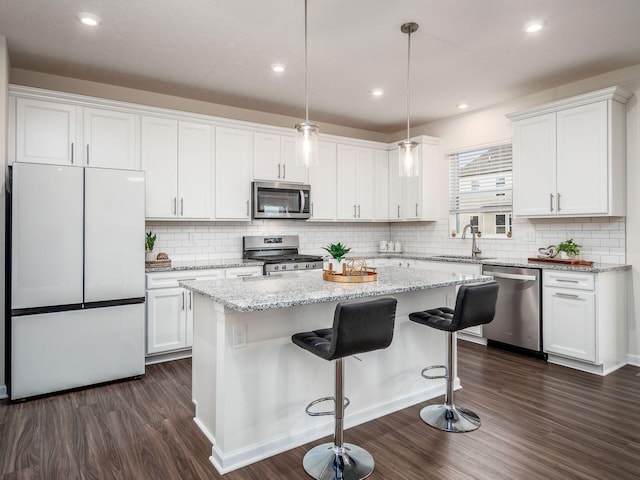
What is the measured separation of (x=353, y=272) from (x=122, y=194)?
85.3 inches

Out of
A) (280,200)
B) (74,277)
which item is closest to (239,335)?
(74,277)

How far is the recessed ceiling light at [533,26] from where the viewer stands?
117 inches

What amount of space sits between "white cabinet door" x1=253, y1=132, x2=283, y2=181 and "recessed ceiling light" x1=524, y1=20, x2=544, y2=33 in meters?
2.86

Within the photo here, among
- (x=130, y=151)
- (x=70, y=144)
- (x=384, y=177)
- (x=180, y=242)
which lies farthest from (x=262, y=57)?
(x=384, y=177)

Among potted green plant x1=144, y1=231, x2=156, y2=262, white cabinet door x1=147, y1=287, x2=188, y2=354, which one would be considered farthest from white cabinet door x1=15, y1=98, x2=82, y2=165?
white cabinet door x1=147, y1=287, x2=188, y2=354

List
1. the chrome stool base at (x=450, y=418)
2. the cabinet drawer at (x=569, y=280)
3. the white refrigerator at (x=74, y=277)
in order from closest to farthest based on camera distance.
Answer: the chrome stool base at (x=450, y=418), the white refrigerator at (x=74, y=277), the cabinet drawer at (x=569, y=280)

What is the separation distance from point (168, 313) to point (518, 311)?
3547 millimetres

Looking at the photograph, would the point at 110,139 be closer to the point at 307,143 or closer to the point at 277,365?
the point at 307,143

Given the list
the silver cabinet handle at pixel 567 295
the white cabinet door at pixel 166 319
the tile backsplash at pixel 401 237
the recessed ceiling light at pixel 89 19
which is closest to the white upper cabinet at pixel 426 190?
the tile backsplash at pixel 401 237

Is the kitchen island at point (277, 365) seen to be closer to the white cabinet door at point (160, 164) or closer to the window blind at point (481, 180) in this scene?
the white cabinet door at point (160, 164)

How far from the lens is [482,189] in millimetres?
5105

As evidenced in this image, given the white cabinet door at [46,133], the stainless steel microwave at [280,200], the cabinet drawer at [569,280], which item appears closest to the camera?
the white cabinet door at [46,133]

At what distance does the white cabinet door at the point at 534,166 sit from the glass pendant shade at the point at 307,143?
2859 mm

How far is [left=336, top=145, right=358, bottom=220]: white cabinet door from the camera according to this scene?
5.53 meters
